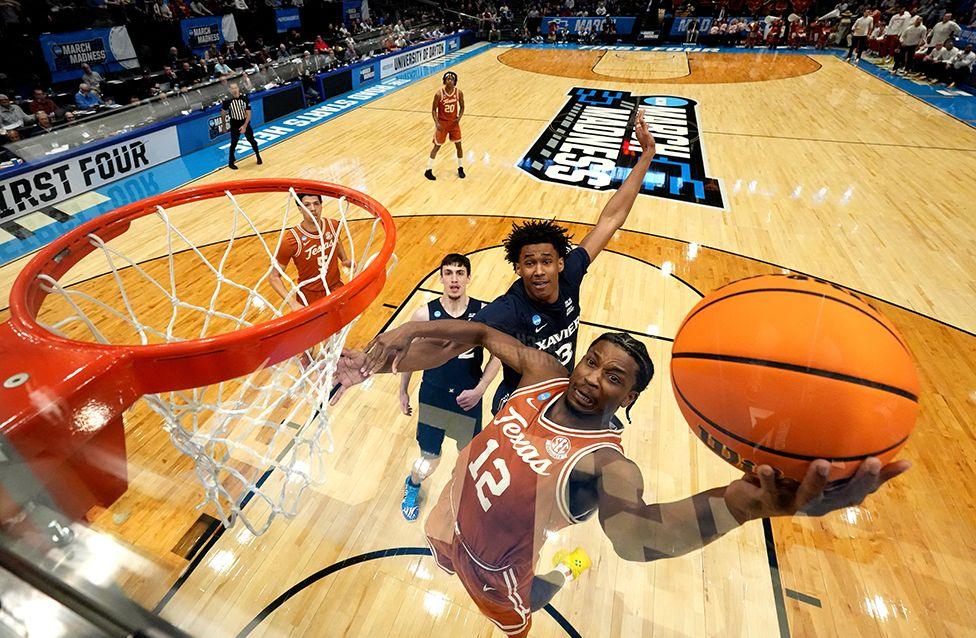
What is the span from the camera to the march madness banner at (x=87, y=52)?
698 centimetres

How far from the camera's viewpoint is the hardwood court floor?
229cm

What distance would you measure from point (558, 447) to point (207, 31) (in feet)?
42.1

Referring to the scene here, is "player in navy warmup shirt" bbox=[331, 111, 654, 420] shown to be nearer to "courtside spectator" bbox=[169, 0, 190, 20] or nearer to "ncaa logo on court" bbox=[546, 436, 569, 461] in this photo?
"ncaa logo on court" bbox=[546, 436, 569, 461]

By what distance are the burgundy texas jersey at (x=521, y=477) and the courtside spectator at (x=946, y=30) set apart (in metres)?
16.6

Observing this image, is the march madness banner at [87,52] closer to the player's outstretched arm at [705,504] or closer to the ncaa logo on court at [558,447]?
the ncaa logo on court at [558,447]

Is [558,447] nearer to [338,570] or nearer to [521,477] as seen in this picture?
[521,477]

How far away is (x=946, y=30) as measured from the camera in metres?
12.0

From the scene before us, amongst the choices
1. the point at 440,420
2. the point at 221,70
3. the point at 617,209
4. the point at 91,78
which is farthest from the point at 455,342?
the point at 221,70

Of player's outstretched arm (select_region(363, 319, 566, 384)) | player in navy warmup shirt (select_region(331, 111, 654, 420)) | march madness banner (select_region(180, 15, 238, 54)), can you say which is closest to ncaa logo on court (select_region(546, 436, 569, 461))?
player's outstretched arm (select_region(363, 319, 566, 384))

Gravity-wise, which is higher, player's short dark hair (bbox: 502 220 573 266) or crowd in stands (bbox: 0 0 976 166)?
crowd in stands (bbox: 0 0 976 166)

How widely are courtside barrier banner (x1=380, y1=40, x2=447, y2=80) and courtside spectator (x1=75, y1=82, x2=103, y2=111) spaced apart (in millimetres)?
7146

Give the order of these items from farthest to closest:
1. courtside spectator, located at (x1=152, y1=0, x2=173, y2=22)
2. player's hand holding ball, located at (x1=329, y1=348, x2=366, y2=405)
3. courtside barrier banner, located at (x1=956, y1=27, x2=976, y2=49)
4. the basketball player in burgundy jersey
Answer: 1. courtside barrier banner, located at (x1=956, y1=27, x2=976, y2=49)
2. courtside spectator, located at (x1=152, y1=0, x2=173, y2=22)
3. the basketball player in burgundy jersey
4. player's hand holding ball, located at (x1=329, y1=348, x2=366, y2=405)

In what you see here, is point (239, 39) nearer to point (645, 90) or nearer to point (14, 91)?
point (14, 91)

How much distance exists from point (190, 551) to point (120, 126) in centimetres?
674
